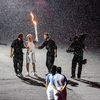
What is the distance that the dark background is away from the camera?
113 ft

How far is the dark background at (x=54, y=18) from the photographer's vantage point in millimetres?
34531

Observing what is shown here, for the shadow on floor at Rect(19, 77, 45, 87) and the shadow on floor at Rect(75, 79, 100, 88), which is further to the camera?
the shadow on floor at Rect(19, 77, 45, 87)

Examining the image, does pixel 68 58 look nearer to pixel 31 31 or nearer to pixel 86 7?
pixel 31 31

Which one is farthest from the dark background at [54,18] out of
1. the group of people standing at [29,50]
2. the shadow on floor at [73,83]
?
the shadow on floor at [73,83]

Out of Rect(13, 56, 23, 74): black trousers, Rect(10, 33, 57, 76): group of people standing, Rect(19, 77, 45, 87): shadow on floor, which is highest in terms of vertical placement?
Rect(10, 33, 57, 76): group of people standing

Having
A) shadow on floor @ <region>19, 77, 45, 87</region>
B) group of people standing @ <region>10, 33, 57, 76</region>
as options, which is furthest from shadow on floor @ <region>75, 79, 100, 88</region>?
shadow on floor @ <region>19, 77, 45, 87</region>

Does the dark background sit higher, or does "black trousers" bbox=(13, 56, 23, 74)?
the dark background

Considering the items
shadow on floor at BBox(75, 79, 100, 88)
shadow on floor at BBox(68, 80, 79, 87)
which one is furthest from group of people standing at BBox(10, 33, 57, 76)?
shadow on floor at BBox(75, 79, 100, 88)

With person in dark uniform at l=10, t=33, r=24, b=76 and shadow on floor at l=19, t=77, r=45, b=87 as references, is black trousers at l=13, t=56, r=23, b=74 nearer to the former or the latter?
person in dark uniform at l=10, t=33, r=24, b=76

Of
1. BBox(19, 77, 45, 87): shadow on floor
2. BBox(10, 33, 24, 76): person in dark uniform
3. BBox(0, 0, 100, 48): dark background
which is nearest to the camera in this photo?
BBox(19, 77, 45, 87): shadow on floor

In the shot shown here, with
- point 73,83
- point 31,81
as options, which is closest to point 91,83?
point 73,83

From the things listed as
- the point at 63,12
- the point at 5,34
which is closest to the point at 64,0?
the point at 63,12

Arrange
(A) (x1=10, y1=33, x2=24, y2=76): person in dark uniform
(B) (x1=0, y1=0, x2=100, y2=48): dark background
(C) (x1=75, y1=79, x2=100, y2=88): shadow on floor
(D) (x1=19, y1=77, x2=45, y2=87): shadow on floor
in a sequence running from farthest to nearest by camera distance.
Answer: (B) (x1=0, y1=0, x2=100, y2=48): dark background
(A) (x1=10, y1=33, x2=24, y2=76): person in dark uniform
(D) (x1=19, y1=77, x2=45, y2=87): shadow on floor
(C) (x1=75, y1=79, x2=100, y2=88): shadow on floor

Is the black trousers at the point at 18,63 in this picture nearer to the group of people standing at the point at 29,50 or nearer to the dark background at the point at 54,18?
the group of people standing at the point at 29,50
